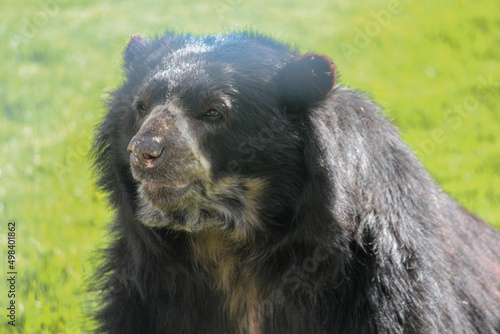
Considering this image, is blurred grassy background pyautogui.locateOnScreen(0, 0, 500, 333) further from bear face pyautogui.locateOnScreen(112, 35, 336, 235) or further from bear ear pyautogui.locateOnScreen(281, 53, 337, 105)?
bear ear pyautogui.locateOnScreen(281, 53, 337, 105)

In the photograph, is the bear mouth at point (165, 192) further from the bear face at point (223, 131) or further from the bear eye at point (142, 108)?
the bear eye at point (142, 108)

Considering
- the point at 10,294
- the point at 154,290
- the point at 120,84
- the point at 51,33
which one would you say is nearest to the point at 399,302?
the point at 154,290

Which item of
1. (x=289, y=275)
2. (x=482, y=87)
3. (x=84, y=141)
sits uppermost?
(x=482, y=87)

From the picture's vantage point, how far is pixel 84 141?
834cm

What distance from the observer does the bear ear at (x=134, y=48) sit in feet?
13.9

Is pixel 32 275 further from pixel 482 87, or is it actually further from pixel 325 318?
pixel 482 87

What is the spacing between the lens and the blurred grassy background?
6.55 meters

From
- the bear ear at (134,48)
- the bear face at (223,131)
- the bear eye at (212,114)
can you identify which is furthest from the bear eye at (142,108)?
the bear ear at (134,48)

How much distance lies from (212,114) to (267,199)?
1.90ft

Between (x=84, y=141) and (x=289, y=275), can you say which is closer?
(x=289, y=275)

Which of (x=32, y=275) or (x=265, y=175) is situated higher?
(x=265, y=175)

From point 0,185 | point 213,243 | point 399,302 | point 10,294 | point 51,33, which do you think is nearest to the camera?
point 399,302

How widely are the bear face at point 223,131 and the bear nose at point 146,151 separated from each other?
0.5 inches

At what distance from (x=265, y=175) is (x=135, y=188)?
0.80 metres
